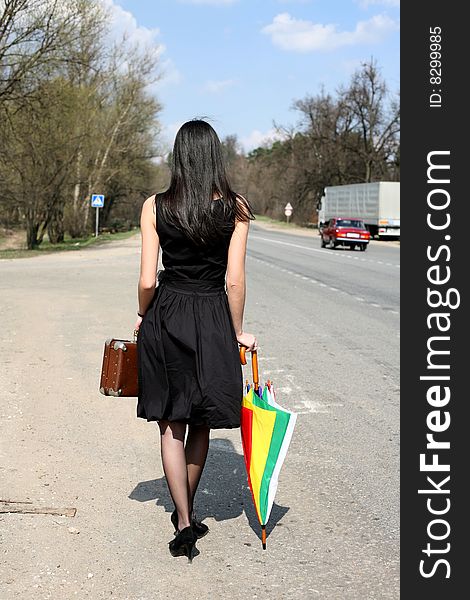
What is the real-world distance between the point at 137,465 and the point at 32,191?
106 ft

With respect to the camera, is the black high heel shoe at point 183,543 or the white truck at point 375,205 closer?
the black high heel shoe at point 183,543

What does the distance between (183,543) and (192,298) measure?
1132 millimetres

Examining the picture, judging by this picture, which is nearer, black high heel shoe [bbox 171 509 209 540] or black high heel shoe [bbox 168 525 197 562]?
black high heel shoe [bbox 168 525 197 562]

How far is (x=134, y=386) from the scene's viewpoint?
14.1ft

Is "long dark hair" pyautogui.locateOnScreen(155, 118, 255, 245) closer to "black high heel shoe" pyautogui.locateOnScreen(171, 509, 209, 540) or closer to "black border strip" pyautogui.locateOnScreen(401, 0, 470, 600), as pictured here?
"black high heel shoe" pyautogui.locateOnScreen(171, 509, 209, 540)

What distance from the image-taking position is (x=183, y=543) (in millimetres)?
4066

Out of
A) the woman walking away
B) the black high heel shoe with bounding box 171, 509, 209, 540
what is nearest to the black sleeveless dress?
the woman walking away

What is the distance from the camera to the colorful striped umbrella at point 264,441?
13.5 feet

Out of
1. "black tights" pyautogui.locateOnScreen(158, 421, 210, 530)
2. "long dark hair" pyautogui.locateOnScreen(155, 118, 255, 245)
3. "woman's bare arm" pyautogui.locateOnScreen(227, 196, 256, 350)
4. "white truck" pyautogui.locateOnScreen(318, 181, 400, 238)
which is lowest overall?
"black tights" pyautogui.locateOnScreen(158, 421, 210, 530)

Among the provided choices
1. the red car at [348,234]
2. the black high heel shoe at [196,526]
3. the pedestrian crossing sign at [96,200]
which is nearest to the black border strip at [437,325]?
the black high heel shoe at [196,526]

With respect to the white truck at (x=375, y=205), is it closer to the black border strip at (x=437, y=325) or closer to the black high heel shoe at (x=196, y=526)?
the black border strip at (x=437, y=325)

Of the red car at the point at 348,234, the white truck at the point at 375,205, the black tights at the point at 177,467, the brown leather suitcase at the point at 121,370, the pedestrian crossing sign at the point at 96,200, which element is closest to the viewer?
the black tights at the point at 177,467

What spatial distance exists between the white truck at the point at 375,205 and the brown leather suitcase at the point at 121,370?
5127cm

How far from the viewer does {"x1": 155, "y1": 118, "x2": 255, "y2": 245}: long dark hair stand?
4.02m
